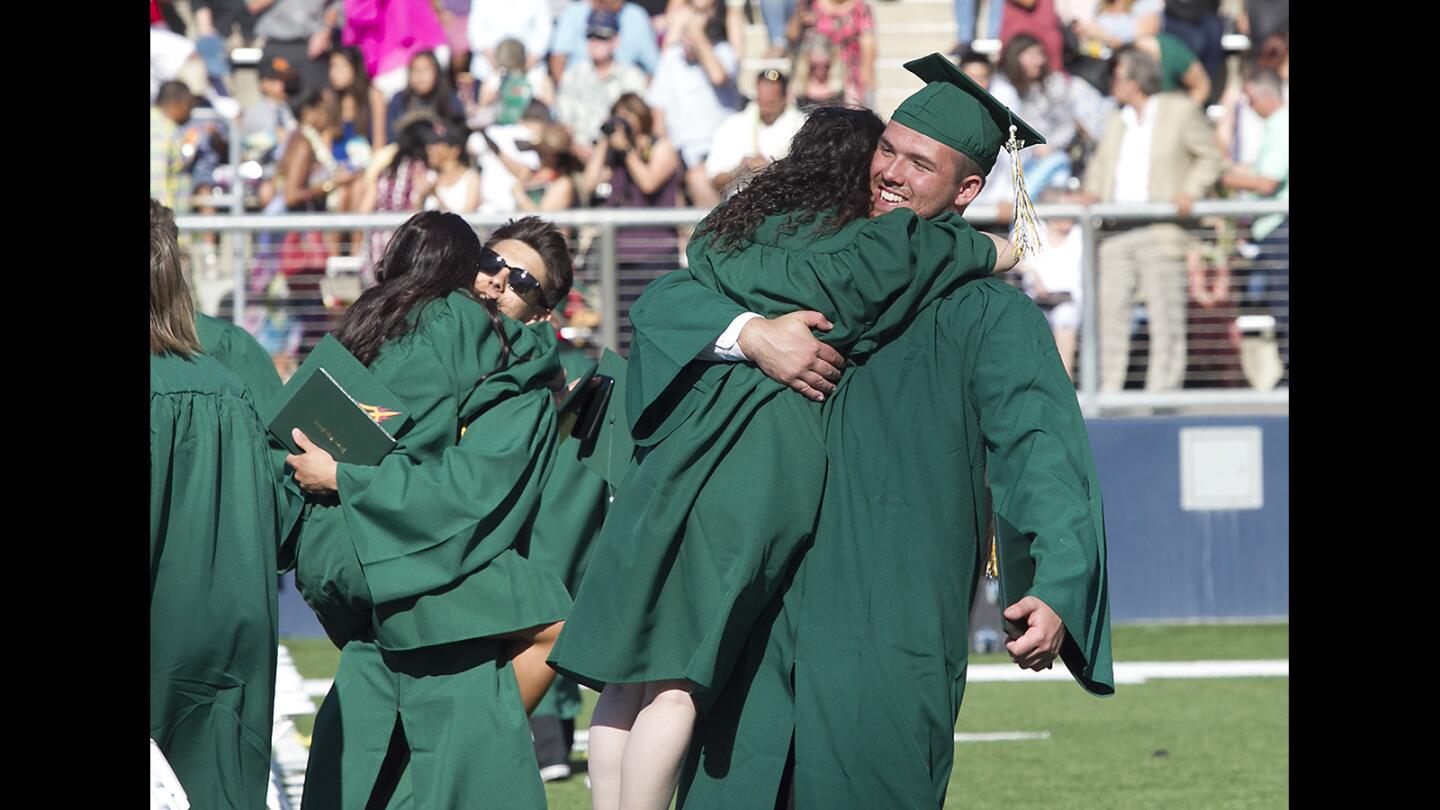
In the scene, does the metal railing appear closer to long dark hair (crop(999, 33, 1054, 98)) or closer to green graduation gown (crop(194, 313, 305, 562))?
long dark hair (crop(999, 33, 1054, 98))

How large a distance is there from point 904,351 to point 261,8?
11.2 metres

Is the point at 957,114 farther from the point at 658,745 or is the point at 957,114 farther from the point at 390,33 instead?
the point at 390,33

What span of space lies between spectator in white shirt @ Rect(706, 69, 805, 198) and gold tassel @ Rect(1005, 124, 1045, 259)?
7.81 metres

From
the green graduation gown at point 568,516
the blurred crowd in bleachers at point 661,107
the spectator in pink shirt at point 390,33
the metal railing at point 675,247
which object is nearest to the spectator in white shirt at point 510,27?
the blurred crowd in bleachers at point 661,107

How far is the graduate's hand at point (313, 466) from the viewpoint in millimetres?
5188

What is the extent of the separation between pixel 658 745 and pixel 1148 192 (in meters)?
8.89

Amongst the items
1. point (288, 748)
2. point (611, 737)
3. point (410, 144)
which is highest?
point (410, 144)

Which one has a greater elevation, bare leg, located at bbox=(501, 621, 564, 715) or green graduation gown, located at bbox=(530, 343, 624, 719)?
green graduation gown, located at bbox=(530, 343, 624, 719)

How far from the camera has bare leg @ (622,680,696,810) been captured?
406cm

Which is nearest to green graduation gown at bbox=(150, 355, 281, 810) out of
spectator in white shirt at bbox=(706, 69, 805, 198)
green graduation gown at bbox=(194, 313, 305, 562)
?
green graduation gown at bbox=(194, 313, 305, 562)

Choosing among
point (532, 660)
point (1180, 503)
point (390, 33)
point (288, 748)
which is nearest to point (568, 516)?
point (288, 748)

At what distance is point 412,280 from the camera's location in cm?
544

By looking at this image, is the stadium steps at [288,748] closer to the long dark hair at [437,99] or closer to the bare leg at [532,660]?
the bare leg at [532,660]
